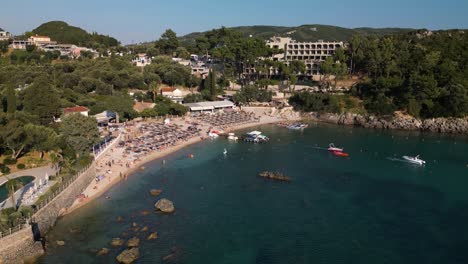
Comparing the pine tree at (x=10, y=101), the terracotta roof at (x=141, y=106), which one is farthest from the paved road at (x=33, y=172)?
the terracotta roof at (x=141, y=106)

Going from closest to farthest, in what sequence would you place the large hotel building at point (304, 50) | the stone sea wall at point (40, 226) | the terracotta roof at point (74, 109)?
the stone sea wall at point (40, 226) < the terracotta roof at point (74, 109) < the large hotel building at point (304, 50)

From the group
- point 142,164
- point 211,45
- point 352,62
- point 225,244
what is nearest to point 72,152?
point 142,164

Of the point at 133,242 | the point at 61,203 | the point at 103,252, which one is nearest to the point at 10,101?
the point at 61,203

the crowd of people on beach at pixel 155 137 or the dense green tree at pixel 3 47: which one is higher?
the dense green tree at pixel 3 47

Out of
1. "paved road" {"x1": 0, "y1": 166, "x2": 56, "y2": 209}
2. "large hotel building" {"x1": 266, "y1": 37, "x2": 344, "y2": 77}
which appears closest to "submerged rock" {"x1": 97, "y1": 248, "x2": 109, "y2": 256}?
"paved road" {"x1": 0, "y1": 166, "x2": 56, "y2": 209}

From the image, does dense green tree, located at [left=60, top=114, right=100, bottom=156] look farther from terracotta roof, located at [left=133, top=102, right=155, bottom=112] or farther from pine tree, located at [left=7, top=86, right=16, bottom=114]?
terracotta roof, located at [left=133, top=102, right=155, bottom=112]

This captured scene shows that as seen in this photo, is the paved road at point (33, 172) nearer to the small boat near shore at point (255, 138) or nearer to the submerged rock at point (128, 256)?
the submerged rock at point (128, 256)
